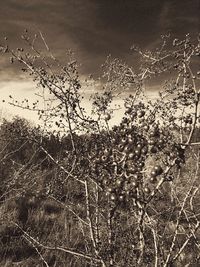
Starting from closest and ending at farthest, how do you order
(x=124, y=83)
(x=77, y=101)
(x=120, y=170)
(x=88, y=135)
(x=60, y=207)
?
(x=120, y=170)
(x=77, y=101)
(x=88, y=135)
(x=124, y=83)
(x=60, y=207)

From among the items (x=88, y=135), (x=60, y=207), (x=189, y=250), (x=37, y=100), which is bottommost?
(x=189, y=250)

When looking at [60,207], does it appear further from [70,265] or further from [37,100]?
[37,100]

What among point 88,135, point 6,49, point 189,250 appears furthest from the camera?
point 189,250

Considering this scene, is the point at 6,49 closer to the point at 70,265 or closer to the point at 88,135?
the point at 88,135

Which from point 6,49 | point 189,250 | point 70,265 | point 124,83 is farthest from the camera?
point 189,250

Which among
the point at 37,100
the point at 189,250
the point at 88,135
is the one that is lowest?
the point at 189,250

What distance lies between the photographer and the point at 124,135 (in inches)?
126

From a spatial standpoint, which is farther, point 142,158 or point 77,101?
point 77,101

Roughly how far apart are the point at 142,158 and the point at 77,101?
6.92 ft

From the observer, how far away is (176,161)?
2875mm

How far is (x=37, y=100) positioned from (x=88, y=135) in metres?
1.17

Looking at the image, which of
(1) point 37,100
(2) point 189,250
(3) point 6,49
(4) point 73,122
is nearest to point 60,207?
(2) point 189,250

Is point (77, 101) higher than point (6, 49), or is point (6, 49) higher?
point (6, 49)

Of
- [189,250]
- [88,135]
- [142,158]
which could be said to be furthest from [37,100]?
[189,250]
